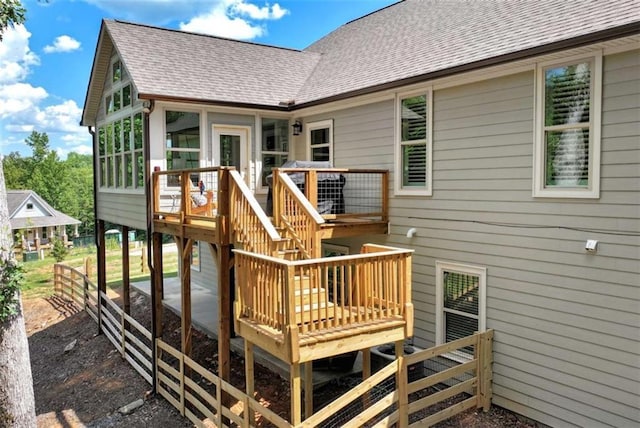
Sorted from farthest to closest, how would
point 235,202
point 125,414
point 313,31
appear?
1. point 313,31
2. point 125,414
3. point 235,202

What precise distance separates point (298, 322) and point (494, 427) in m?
3.40

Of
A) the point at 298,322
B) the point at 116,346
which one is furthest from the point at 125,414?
the point at 298,322

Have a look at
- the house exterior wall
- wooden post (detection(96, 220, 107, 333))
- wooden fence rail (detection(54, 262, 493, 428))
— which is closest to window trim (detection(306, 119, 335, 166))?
the house exterior wall

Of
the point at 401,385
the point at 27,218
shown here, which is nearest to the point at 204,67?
the point at 401,385

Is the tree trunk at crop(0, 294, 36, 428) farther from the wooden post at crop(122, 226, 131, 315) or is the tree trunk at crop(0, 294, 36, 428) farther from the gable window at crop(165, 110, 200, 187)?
the wooden post at crop(122, 226, 131, 315)

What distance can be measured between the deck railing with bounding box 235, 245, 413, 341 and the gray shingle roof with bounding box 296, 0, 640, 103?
3.41m

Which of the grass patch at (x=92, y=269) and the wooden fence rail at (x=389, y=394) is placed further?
the grass patch at (x=92, y=269)

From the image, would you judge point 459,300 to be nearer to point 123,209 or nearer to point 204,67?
point 204,67

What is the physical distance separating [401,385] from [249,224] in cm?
291

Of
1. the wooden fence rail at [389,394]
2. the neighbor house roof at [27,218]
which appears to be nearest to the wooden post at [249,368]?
the wooden fence rail at [389,394]

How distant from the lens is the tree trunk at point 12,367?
6.30 meters

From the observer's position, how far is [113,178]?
11.6 meters

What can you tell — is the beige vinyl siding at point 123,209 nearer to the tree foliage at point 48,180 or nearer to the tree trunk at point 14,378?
the tree trunk at point 14,378

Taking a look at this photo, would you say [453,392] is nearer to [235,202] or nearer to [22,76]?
[235,202]
